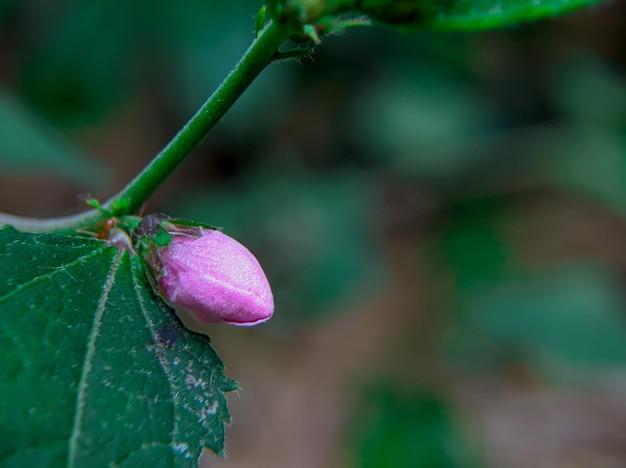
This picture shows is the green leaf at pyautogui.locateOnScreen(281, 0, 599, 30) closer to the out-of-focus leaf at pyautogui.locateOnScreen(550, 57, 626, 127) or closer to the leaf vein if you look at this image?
the leaf vein

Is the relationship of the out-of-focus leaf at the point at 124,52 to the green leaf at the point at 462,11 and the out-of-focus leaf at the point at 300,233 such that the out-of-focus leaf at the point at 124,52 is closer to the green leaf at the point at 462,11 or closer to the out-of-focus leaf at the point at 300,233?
the out-of-focus leaf at the point at 300,233

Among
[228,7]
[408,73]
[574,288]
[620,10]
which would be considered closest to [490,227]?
[574,288]

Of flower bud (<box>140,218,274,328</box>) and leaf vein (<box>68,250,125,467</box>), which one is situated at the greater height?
leaf vein (<box>68,250,125,467</box>)

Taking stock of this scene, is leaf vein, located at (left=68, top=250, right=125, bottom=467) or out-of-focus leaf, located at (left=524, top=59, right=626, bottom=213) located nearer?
leaf vein, located at (left=68, top=250, right=125, bottom=467)

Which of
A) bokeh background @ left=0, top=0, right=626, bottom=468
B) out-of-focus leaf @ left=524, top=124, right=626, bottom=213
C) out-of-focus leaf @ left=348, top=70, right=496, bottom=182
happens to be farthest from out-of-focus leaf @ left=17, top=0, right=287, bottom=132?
out-of-focus leaf @ left=524, top=124, right=626, bottom=213

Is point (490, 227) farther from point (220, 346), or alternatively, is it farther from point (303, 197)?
point (220, 346)

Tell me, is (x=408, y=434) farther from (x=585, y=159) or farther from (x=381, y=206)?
(x=585, y=159)
